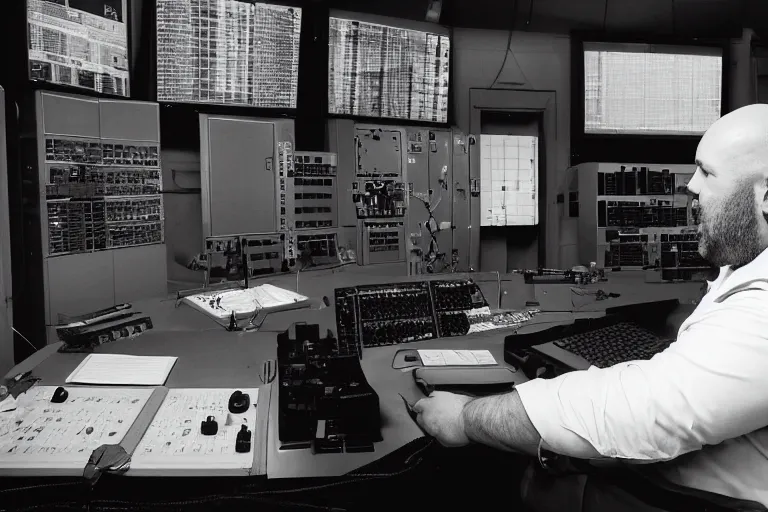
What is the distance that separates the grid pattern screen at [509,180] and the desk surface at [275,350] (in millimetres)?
2112

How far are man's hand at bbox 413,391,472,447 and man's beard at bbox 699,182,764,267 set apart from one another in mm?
500

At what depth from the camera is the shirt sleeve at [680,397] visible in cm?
72

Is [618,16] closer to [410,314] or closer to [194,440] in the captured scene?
[410,314]

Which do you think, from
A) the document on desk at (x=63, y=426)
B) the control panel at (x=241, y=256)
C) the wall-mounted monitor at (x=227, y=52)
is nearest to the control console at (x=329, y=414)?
the document on desk at (x=63, y=426)

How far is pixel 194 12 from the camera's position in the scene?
300cm

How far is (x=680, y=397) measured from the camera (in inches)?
29.2

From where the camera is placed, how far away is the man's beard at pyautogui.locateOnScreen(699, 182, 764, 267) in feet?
2.89

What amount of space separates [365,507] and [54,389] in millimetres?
729

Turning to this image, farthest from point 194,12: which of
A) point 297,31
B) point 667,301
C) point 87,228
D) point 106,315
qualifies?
point 667,301

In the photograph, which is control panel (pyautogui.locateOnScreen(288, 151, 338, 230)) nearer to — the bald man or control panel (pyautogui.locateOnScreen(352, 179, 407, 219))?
control panel (pyautogui.locateOnScreen(352, 179, 407, 219))

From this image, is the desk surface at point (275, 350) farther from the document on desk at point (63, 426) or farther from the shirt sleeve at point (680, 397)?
the shirt sleeve at point (680, 397)

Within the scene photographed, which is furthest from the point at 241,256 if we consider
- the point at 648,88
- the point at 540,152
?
the point at 648,88

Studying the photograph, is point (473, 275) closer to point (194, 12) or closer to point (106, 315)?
point (106, 315)

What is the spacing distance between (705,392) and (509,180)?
395 cm
